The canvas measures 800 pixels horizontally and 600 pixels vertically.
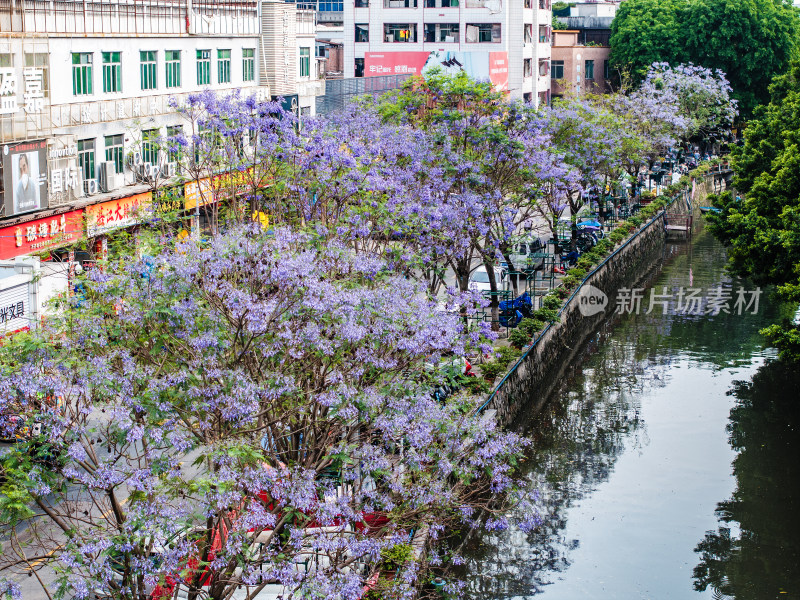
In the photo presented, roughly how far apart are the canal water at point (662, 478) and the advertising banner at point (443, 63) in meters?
33.5

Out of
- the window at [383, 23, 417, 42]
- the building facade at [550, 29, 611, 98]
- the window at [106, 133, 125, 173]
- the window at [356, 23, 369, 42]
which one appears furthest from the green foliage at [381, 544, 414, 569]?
the building facade at [550, 29, 611, 98]

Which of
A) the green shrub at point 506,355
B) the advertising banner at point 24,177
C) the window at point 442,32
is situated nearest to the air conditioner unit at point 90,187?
the advertising banner at point 24,177

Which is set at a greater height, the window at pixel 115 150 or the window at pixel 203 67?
the window at pixel 203 67

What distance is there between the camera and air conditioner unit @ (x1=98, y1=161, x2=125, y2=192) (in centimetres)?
3928

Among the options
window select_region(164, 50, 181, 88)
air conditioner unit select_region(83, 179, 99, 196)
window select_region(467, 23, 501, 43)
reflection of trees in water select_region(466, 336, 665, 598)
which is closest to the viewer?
reflection of trees in water select_region(466, 336, 665, 598)

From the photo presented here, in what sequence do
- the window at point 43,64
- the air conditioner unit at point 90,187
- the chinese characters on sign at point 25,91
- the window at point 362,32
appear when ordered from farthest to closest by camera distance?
1. the window at point 362,32
2. the air conditioner unit at point 90,187
3. the window at point 43,64
4. the chinese characters on sign at point 25,91

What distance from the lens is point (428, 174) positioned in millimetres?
32344

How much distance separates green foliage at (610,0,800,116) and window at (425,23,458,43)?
15510 millimetres

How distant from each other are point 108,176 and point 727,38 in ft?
192

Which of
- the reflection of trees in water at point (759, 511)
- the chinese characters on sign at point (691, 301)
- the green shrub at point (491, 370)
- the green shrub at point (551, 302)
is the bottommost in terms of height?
the reflection of trees in water at point (759, 511)

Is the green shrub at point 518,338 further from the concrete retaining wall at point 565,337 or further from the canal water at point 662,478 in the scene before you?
the canal water at point 662,478

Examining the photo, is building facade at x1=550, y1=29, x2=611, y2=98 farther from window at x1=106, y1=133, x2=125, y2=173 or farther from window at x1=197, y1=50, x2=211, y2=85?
window at x1=106, y1=133, x2=125, y2=173

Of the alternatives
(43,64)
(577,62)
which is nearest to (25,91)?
(43,64)

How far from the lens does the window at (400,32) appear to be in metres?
78.1
